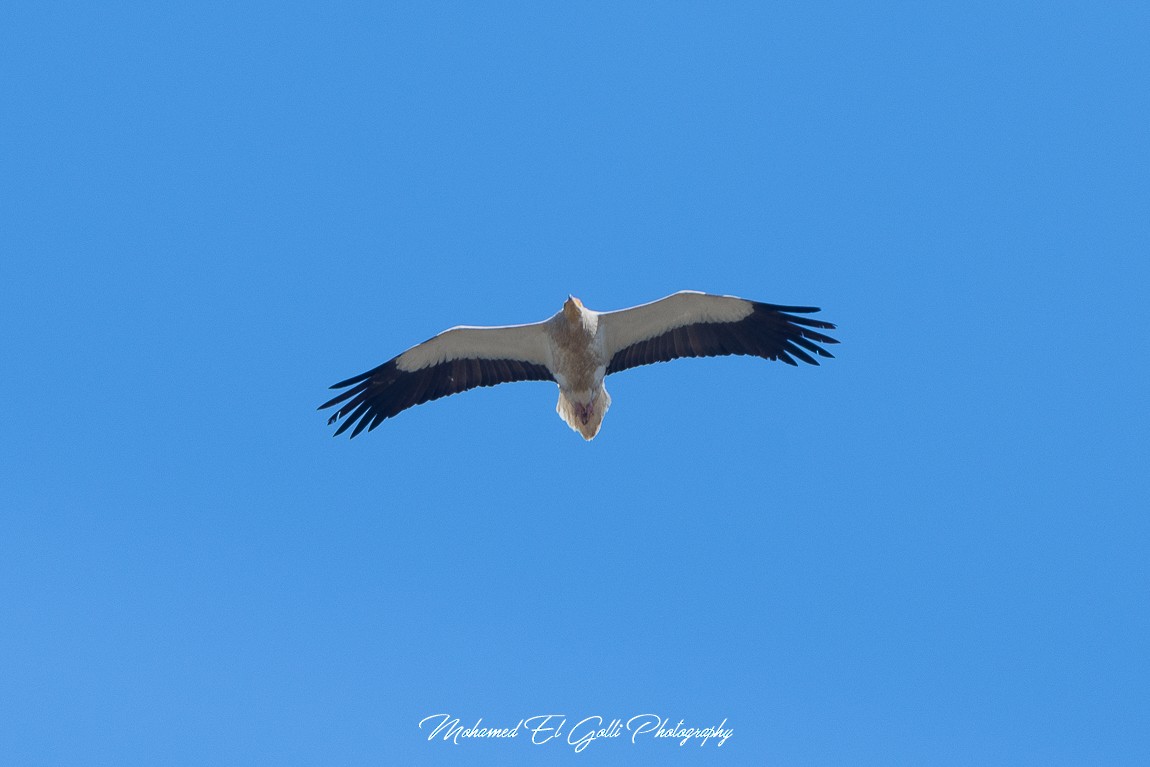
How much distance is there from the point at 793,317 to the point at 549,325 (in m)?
2.90

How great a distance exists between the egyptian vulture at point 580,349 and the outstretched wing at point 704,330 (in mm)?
12

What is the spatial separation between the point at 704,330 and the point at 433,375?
3.44m

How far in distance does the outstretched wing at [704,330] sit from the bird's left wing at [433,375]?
40.8 inches

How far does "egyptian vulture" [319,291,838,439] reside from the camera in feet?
45.8

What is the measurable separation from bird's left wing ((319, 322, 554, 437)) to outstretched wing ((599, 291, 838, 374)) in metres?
1.04

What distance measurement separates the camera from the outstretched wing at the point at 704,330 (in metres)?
13.9

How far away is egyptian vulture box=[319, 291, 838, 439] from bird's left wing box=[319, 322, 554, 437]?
0.01m

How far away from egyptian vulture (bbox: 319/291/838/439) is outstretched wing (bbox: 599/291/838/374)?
12 mm

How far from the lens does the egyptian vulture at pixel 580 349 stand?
13953mm

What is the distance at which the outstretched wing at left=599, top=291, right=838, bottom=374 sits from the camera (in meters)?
13.9

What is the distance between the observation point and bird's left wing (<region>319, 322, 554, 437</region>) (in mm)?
14594

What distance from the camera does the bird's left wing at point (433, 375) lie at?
47.9 ft

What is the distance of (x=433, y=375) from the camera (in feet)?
48.6

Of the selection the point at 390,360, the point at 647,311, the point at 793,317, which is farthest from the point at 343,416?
the point at 793,317
